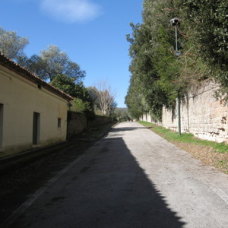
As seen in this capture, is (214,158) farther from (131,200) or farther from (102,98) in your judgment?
(102,98)

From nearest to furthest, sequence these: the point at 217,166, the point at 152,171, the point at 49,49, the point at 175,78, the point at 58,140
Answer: the point at 152,171 → the point at 217,166 → the point at 58,140 → the point at 175,78 → the point at 49,49

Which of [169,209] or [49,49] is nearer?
[169,209]

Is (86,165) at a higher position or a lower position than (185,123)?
lower

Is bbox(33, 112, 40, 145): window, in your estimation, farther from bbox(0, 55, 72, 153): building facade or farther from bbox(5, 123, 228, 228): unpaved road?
bbox(5, 123, 228, 228): unpaved road

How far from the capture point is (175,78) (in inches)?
765

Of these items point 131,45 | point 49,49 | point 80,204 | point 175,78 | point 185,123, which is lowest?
point 80,204

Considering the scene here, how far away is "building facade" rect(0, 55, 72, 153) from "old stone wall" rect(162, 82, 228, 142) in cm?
811

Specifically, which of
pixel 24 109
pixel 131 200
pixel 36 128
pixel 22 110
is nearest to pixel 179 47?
pixel 36 128

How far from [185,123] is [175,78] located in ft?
13.4

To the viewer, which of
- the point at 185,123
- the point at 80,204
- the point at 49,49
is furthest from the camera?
the point at 49,49

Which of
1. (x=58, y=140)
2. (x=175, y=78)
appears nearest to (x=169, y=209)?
(x=58, y=140)

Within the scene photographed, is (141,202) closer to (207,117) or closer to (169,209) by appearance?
(169,209)

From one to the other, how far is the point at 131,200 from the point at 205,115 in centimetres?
1182

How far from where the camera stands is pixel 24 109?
11.9 meters
